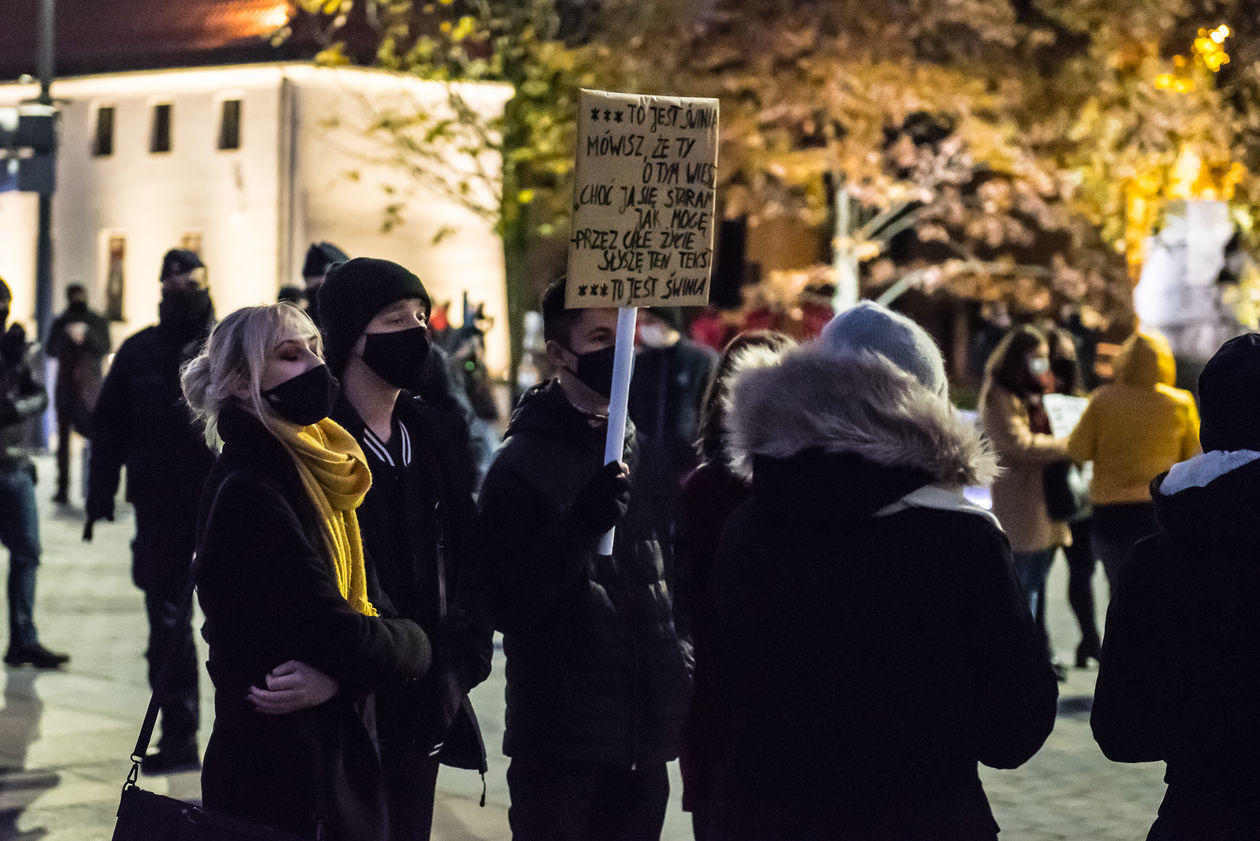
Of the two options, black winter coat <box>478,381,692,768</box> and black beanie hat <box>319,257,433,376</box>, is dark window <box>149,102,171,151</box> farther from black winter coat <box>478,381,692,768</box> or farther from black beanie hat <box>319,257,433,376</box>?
black winter coat <box>478,381,692,768</box>

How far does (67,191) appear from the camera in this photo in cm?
3612

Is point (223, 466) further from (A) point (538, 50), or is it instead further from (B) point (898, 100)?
(A) point (538, 50)

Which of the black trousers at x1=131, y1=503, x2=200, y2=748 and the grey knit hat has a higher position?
the grey knit hat

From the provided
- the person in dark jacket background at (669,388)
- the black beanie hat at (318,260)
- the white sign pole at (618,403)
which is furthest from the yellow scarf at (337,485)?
the person in dark jacket background at (669,388)

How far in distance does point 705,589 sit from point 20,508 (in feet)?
19.3

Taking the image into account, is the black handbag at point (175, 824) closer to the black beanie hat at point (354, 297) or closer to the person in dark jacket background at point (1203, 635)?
the black beanie hat at point (354, 297)

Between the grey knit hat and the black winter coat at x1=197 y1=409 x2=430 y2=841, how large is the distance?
1154 millimetres

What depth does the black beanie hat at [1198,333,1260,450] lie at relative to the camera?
3.53 m

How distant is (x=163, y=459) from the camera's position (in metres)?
7.84

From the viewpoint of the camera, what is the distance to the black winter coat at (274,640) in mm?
3883

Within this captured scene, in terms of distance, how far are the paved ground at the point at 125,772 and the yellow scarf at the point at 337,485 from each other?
9.70ft

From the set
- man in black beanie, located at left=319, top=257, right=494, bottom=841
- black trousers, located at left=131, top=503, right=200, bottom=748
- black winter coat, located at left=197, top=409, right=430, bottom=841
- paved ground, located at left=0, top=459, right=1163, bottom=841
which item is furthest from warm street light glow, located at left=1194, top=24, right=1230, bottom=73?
black winter coat, located at left=197, top=409, right=430, bottom=841

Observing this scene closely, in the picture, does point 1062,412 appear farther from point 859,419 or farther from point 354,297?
point 859,419

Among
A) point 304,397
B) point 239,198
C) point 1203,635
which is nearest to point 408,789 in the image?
point 304,397
